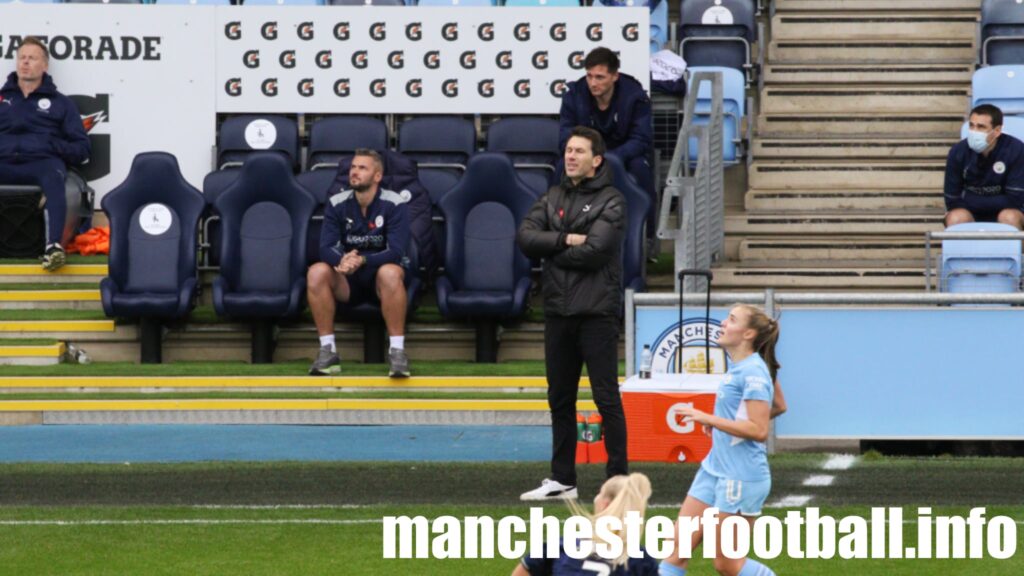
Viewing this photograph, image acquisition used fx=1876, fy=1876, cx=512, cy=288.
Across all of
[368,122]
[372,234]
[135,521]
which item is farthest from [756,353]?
[368,122]

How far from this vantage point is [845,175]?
17938 millimetres

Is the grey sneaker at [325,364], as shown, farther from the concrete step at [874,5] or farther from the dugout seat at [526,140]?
the concrete step at [874,5]

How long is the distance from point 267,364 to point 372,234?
1.53 metres

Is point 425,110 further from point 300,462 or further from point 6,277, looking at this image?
point 300,462

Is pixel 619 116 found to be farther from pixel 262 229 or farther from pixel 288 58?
pixel 288 58

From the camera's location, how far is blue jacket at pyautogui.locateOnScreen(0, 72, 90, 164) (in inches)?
651

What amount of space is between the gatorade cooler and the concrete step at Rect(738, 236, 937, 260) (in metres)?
4.80

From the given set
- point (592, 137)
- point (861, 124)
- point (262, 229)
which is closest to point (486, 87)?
point (262, 229)

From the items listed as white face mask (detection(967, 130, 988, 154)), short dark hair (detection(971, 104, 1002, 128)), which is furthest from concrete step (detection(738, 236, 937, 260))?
short dark hair (detection(971, 104, 1002, 128))

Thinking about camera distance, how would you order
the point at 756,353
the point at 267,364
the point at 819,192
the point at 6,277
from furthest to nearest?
the point at 819,192 → the point at 6,277 → the point at 267,364 → the point at 756,353

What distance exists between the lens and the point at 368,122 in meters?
17.2

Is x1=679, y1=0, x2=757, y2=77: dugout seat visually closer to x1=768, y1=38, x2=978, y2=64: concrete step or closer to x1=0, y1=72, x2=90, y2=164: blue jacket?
x1=768, y1=38, x2=978, y2=64: concrete step

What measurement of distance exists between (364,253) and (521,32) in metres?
3.25

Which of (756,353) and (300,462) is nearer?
(756,353)
